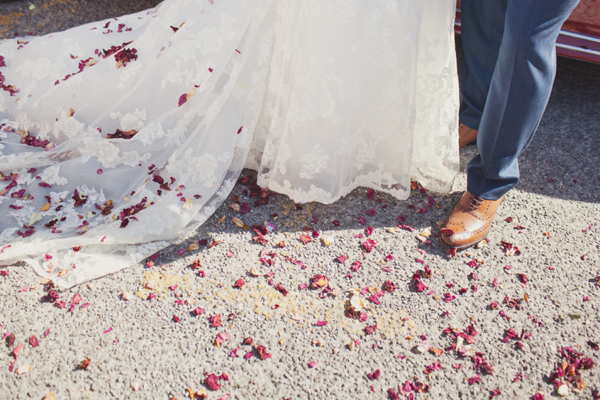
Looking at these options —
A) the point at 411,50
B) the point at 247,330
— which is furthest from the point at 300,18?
the point at 247,330

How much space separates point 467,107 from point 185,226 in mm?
1338

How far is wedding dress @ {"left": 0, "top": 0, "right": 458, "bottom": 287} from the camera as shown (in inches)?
57.3

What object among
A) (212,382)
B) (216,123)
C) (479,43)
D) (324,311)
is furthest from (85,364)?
(479,43)

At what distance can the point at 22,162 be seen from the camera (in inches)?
64.3

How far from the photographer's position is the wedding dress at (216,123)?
4.78 ft

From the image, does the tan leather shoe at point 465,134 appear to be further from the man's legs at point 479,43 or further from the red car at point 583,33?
the red car at point 583,33

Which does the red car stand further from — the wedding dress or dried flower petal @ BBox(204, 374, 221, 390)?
dried flower petal @ BBox(204, 374, 221, 390)

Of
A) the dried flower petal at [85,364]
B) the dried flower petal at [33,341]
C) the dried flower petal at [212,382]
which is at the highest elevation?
the dried flower petal at [33,341]

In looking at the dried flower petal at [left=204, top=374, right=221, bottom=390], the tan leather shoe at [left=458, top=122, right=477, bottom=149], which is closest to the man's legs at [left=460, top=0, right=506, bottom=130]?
the tan leather shoe at [left=458, top=122, right=477, bottom=149]

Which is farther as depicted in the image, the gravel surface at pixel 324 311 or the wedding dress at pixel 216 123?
the wedding dress at pixel 216 123

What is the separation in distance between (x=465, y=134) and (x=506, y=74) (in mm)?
713

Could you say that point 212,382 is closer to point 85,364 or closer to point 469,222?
point 85,364

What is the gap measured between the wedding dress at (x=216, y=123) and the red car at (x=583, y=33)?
932 mm

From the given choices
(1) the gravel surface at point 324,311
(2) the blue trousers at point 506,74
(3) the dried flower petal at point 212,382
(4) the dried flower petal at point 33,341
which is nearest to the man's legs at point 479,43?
(2) the blue trousers at point 506,74
